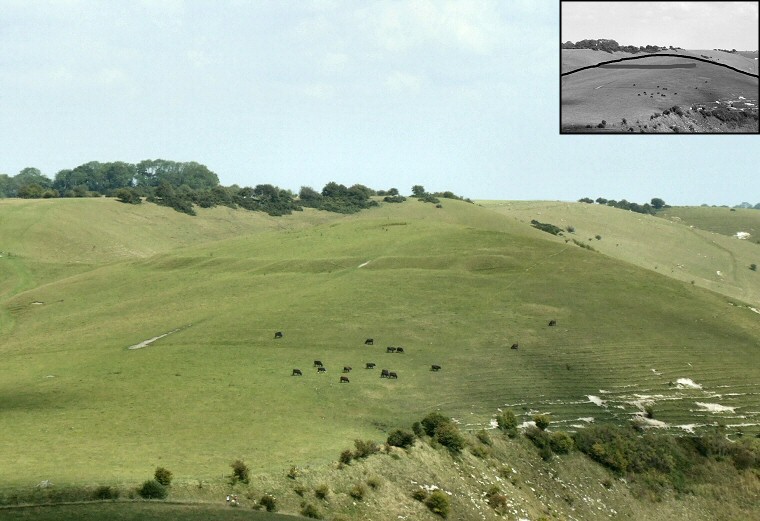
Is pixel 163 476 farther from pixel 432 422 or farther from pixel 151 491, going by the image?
pixel 432 422

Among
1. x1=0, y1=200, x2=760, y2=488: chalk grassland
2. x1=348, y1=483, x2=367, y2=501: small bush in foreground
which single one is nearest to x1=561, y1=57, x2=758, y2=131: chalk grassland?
x1=348, y1=483, x2=367, y2=501: small bush in foreground

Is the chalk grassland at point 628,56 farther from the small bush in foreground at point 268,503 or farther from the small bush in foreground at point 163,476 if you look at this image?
the small bush in foreground at point 163,476

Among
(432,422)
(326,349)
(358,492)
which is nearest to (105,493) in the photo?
(358,492)

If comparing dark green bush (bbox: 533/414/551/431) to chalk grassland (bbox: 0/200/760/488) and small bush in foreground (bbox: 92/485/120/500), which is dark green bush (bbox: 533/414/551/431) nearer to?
chalk grassland (bbox: 0/200/760/488)

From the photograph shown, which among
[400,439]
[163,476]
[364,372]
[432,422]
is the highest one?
[163,476]

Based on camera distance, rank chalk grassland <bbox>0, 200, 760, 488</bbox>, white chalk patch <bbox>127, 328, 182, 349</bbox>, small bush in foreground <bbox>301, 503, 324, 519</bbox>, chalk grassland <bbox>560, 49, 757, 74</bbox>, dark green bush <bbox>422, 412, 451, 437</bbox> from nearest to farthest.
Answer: chalk grassland <bbox>560, 49, 757, 74</bbox> < small bush in foreground <bbox>301, 503, 324, 519</bbox> < chalk grassland <bbox>0, 200, 760, 488</bbox> < dark green bush <bbox>422, 412, 451, 437</bbox> < white chalk patch <bbox>127, 328, 182, 349</bbox>

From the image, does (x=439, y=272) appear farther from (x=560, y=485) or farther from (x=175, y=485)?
(x=175, y=485)
